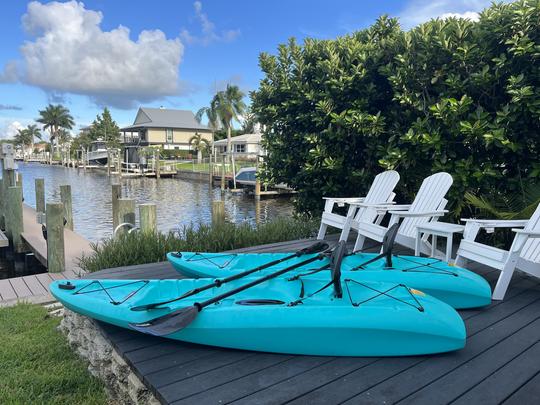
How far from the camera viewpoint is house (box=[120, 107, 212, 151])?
51.8 m

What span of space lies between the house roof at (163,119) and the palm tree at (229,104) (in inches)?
465

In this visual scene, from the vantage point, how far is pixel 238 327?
7.65ft

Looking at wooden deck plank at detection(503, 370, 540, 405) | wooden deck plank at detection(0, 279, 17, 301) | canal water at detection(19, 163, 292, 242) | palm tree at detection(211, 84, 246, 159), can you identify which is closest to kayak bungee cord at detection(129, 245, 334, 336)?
wooden deck plank at detection(503, 370, 540, 405)

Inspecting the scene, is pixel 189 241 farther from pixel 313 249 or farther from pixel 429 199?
pixel 429 199

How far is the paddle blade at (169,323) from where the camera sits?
7.41 feet

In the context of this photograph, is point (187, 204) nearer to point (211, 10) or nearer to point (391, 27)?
point (211, 10)

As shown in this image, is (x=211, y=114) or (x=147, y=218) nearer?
(x=147, y=218)

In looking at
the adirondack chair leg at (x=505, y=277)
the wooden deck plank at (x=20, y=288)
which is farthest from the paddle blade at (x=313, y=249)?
the wooden deck plank at (x=20, y=288)

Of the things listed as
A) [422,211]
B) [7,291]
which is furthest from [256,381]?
[7,291]

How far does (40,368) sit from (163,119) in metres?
53.8

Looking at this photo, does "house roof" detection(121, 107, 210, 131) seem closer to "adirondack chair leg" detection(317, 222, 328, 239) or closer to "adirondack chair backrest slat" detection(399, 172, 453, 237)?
"adirondack chair leg" detection(317, 222, 328, 239)

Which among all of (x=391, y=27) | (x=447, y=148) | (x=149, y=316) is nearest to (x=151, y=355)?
(x=149, y=316)

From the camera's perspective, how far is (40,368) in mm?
2977

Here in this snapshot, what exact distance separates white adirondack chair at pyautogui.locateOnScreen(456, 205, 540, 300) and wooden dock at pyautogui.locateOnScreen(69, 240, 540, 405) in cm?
56
